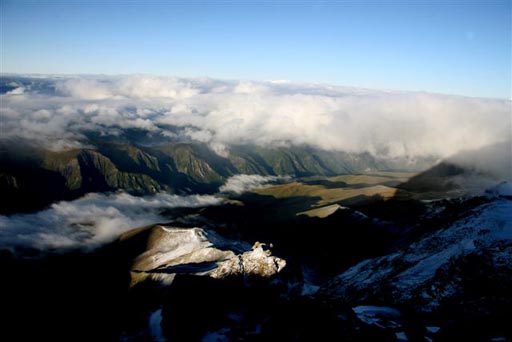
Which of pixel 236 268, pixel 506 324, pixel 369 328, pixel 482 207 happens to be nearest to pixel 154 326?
pixel 236 268

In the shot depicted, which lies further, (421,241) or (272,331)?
(421,241)

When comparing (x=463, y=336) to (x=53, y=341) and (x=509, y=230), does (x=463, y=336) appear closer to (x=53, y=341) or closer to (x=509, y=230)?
(x=509, y=230)

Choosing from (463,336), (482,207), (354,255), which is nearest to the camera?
(463,336)

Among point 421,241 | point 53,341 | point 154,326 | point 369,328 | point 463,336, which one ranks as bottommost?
point 53,341

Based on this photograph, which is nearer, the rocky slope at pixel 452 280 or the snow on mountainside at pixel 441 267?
the rocky slope at pixel 452 280

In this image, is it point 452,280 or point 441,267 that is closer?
point 452,280

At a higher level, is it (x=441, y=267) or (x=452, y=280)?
(x=452, y=280)

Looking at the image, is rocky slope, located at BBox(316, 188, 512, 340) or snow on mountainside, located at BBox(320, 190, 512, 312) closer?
rocky slope, located at BBox(316, 188, 512, 340)

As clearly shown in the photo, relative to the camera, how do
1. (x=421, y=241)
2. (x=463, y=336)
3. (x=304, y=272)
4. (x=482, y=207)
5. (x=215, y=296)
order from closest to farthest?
(x=463, y=336)
(x=215, y=296)
(x=421, y=241)
(x=482, y=207)
(x=304, y=272)
